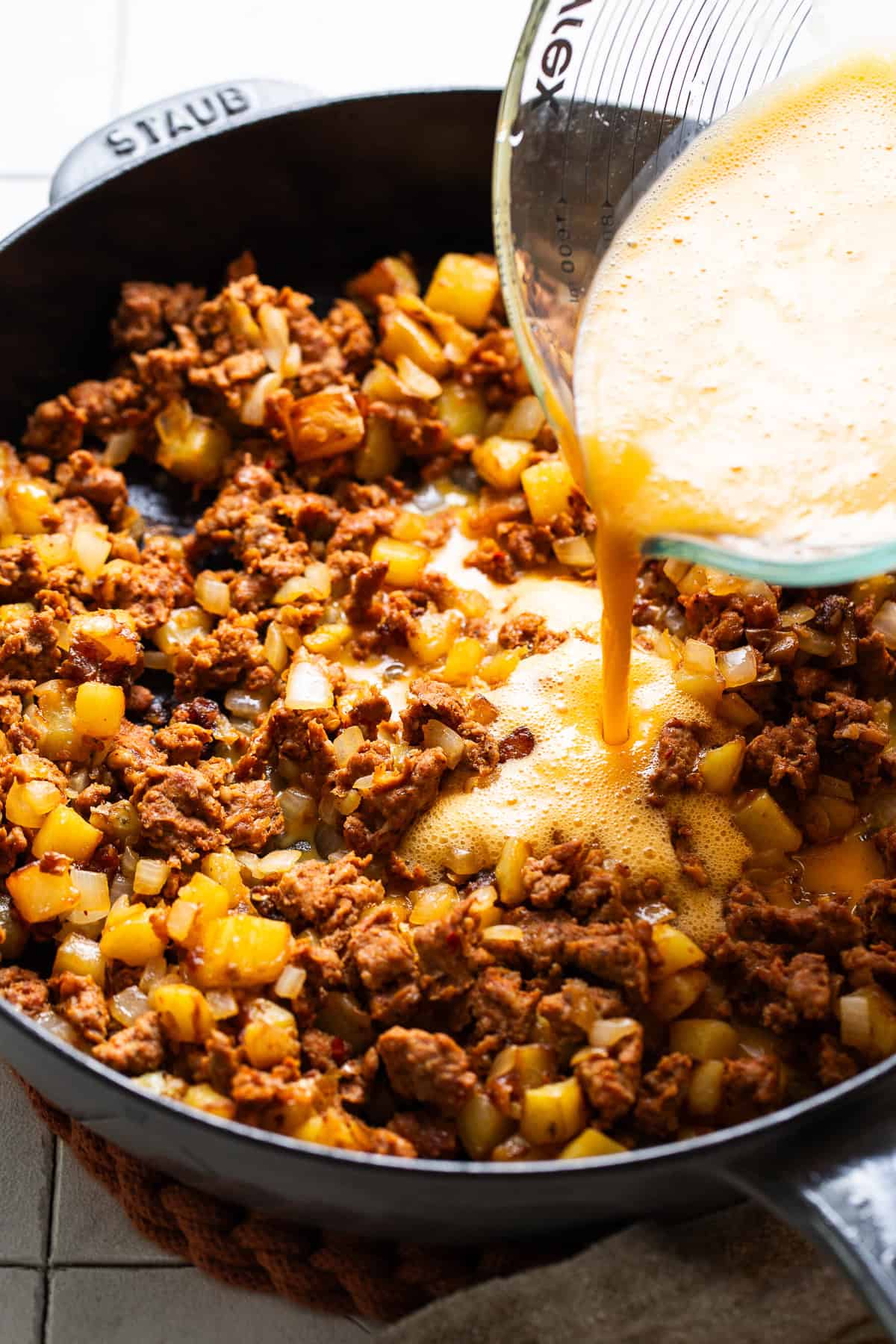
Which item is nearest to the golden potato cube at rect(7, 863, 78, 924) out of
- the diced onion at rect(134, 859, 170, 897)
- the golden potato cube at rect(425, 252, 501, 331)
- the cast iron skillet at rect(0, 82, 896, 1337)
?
the diced onion at rect(134, 859, 170, 897)

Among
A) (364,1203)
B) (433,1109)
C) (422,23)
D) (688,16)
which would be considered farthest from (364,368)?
(364,1203)

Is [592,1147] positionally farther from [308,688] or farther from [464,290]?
[464,290]

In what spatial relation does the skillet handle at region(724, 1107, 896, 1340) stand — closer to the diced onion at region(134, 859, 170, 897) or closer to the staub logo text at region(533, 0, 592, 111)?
the diced onion at region(134, 859, 170, 897)

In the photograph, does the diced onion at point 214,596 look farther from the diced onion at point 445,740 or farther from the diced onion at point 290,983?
the diced onion at point 290,983

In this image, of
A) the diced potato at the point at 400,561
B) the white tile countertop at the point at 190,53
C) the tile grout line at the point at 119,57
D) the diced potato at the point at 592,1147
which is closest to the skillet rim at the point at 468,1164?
the diced potato at the point at 592,1147

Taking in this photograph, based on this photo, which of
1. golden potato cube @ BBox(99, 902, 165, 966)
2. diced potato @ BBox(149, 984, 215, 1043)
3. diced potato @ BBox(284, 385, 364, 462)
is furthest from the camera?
diced potato @ BBox(284, 385, 364, 462)

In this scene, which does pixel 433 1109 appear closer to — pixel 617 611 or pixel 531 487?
pixel 617 611
